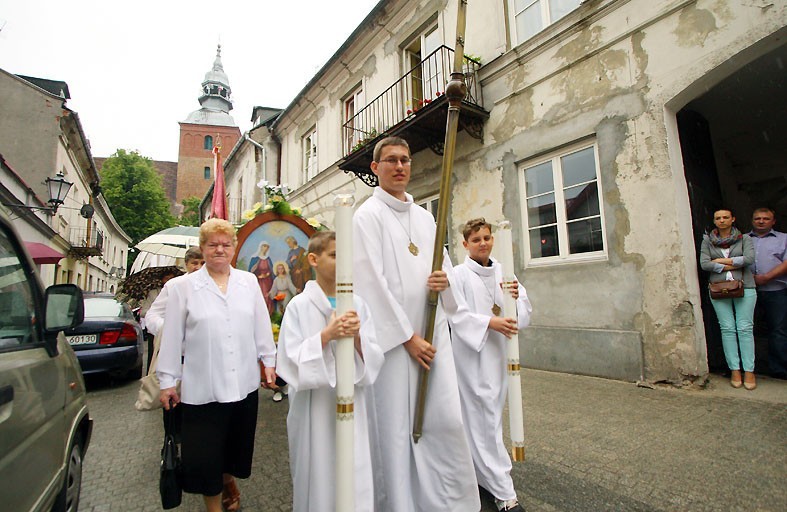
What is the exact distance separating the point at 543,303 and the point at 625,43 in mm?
3825

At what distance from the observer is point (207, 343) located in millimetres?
2393

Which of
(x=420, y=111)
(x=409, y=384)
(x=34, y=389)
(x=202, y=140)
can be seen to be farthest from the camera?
(x=202, y=140)

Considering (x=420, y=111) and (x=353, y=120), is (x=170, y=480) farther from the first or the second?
(x=353, y=120)

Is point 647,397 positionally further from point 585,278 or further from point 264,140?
point 264,140

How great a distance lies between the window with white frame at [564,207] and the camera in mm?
6090

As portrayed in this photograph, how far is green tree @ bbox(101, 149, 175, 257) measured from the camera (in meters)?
35.0

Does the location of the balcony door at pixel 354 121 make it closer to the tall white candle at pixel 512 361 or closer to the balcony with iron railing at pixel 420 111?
the balcony with iron railing at pixel 420 111

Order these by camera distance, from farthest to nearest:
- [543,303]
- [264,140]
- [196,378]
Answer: [264,140] < [543,303] < [196,378]

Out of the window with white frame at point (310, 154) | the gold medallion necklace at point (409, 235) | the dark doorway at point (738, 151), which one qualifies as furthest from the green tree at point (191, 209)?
the gold medallion necklace at point (409, 235)

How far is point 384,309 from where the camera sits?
6.91 ft

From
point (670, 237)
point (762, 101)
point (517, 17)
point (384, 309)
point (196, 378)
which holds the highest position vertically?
point (517, 17)

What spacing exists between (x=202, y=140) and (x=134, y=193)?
879 inches

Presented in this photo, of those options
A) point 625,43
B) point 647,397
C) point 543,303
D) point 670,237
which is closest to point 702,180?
point 670,237

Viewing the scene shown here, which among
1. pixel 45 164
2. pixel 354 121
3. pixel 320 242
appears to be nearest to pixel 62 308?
pixel 320 242
